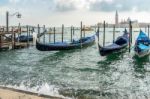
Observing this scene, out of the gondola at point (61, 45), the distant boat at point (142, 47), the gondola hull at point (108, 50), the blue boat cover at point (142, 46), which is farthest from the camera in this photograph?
the gondola at point (61, 45)

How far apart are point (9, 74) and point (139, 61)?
13.5 metres

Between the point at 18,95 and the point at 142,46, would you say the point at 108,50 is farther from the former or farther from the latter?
the point at 18,95

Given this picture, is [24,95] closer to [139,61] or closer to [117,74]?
[117,74]

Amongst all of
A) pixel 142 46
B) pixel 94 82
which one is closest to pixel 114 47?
pixel 142 46

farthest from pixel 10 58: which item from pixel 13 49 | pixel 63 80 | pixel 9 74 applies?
pixel 63 80

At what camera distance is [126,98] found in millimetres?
14914

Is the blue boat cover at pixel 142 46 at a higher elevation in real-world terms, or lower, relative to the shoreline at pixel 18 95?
higher

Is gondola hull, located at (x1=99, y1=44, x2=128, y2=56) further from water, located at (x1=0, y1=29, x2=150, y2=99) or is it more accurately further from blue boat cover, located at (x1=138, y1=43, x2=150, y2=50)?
blue boat cover, located at (x1=138, y1=43, x2=150, y2=50)

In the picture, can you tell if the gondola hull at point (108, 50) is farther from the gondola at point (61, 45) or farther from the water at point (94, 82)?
the gondola at point (61, 45)

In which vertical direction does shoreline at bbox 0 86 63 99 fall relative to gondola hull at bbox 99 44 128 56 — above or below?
below

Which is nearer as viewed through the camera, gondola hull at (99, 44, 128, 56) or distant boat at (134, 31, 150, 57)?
gondola hull at (99, 44, 128, 56)

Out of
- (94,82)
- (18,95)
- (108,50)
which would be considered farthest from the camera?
(108,50)

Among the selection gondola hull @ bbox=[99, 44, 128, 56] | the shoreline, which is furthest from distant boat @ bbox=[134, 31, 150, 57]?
the shoreline

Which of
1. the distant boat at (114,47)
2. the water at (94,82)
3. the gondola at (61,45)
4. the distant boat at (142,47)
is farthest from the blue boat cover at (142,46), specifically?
the gondola at (61,45)
